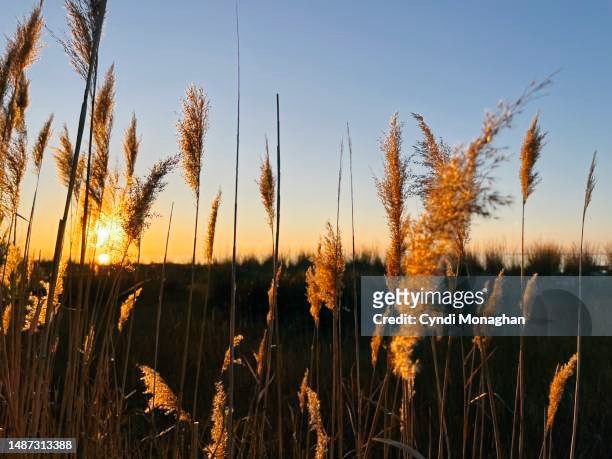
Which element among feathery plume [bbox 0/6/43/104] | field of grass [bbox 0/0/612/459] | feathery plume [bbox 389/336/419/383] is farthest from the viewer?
feathery plume [bbox 0/6/43/104]

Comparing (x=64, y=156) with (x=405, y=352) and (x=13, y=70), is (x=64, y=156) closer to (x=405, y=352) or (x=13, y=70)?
(x=13, y=70)

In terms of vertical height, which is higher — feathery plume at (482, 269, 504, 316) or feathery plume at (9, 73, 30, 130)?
feathery plume at (9, 73, 30, 130)

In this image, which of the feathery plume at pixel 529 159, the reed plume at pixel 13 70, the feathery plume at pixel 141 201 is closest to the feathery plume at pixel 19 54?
the reed plume at pixel 13 70

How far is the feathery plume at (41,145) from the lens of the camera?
3377 mm

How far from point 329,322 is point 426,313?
6.86 metres

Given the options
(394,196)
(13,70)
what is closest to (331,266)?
(394,196)

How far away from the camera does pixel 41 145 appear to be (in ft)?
11.2

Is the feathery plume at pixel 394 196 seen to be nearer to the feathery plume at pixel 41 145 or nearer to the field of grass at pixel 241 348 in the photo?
the field of grass at pixel 241 348

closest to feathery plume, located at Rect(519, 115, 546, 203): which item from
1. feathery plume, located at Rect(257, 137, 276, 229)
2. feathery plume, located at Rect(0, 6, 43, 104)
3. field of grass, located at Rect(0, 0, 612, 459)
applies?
field of grass, located at Rect(0, 0, 612, 459)

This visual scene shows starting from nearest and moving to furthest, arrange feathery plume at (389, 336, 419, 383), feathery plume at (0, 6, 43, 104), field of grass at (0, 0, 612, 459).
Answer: feathery plume at (389, 336, 419, 383) < field of grass at (0, 0, 612, 459) < feathery plume at (0, 6, 43, 104)

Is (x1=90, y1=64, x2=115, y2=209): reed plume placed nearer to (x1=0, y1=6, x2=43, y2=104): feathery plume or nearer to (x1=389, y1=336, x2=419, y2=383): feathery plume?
(x1=0, y1=6, x2=43, y2=104): feathery plume

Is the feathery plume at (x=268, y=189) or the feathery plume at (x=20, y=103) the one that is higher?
the feathery plume at (x=20, y=103)

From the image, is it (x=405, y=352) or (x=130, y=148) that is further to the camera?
(x=130, y=148)

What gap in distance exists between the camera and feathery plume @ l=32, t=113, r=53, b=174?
3.38 meters
